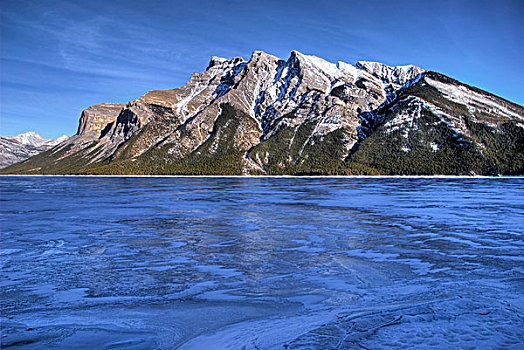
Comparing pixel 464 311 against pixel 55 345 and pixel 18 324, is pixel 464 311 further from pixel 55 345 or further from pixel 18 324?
pixel 18 324

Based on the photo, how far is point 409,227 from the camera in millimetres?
27281

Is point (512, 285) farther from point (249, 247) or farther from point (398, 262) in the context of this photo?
point (249, 247)

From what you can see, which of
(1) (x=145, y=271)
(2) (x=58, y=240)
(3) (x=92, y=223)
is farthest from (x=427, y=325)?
(3) (x=92, y=223)

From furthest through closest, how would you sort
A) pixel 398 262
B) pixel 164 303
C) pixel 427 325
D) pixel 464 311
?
pixel 398 262 < pixel 164 303 < pixel 464 311 < pixel 427 325

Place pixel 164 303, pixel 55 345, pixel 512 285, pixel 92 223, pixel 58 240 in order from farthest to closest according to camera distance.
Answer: pixel 92 223 < pixel 58 240 < pixel 512 285 < pixel 164 303 < pixel 55 345

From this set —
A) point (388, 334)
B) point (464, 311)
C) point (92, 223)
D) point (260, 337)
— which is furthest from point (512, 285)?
point (92, 223)

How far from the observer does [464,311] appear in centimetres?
1028

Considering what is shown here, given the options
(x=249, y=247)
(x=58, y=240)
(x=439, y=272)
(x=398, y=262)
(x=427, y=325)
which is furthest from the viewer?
(x=58, y=240)

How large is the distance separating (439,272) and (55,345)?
1408 centimetres

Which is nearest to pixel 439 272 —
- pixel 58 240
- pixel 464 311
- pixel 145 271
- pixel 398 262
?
pixel 398 262

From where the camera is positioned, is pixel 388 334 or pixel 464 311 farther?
pixel 464 311

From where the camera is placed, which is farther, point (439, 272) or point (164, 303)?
point (439, 272)

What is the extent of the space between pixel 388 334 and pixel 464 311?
10.4ft

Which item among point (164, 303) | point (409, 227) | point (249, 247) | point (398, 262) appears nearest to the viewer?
point (164, 303)
